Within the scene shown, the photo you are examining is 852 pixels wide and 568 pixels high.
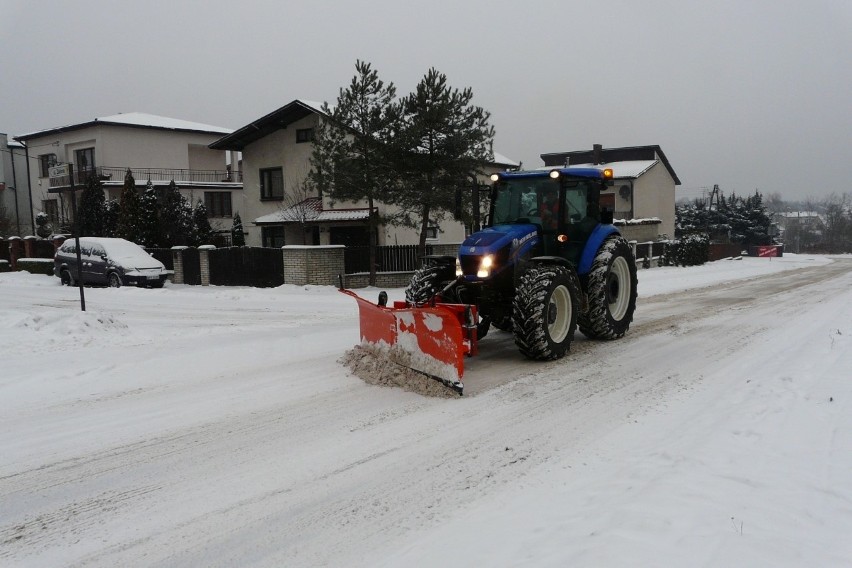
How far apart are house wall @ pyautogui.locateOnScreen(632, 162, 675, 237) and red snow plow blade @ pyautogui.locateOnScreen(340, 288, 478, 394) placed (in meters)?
33.9

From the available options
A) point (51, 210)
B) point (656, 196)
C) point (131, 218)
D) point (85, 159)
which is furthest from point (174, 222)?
point (656, 196)

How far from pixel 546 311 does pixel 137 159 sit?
1459 inches

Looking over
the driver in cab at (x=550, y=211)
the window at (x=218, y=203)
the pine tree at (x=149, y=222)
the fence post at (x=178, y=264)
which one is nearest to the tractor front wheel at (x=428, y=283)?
the driver in cab at (x=550, y=211)

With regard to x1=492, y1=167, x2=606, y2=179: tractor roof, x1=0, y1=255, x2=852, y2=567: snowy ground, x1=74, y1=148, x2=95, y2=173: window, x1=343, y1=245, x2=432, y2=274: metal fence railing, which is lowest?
x1=0, y1=255, x2=852, y2=567: snowy ground

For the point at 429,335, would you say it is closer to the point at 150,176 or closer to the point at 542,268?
the point at 542,268

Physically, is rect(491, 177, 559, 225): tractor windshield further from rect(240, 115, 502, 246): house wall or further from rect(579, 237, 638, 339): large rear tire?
rect(240, 115, 502, 246): house wall

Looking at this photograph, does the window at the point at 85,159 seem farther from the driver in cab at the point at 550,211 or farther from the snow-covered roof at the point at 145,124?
the driver in cab at the point at 550,211

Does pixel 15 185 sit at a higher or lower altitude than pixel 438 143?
higher

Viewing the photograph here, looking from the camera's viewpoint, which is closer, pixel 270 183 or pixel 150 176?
pixel 270 183

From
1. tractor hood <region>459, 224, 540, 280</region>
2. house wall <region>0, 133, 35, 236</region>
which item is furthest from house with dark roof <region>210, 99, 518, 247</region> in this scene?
house wall <region>0, 133, 35, 236</region>

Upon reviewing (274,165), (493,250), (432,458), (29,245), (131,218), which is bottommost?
(432,458)

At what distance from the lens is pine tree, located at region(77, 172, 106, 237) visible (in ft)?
99.2

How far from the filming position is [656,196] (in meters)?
41.0

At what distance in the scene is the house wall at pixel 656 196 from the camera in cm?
3875
